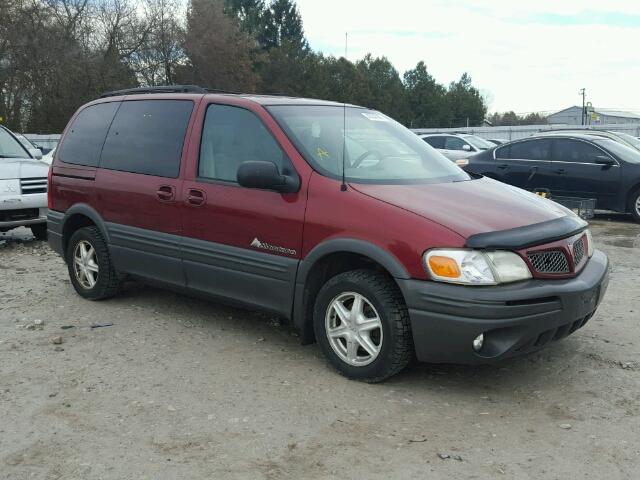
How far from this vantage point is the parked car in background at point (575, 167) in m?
11.2

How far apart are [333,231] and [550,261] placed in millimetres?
1298

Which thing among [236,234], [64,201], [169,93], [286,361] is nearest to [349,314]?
[286,361]

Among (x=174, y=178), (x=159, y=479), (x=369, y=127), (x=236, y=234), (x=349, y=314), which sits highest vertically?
(x=369, y=127)

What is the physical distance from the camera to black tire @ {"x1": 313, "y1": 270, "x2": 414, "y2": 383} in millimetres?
4023

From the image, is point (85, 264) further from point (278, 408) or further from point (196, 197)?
point (278, 408)

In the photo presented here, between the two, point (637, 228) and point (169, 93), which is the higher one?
point (169, 93)

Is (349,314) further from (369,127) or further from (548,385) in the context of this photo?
(369,127)

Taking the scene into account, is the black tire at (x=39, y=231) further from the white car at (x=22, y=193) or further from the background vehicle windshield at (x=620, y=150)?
the background vehicle windshield at (x=620, y=150)

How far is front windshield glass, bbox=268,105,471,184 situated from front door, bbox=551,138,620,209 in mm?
6921

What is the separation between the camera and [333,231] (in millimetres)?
4273

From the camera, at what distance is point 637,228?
35.0 ft

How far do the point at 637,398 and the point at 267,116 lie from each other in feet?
9.68

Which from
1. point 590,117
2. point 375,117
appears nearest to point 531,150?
point 375,117

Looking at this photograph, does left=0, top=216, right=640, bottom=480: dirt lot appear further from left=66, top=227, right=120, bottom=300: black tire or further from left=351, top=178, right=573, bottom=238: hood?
left=351, top=178, right=573, bottom=238: hood
